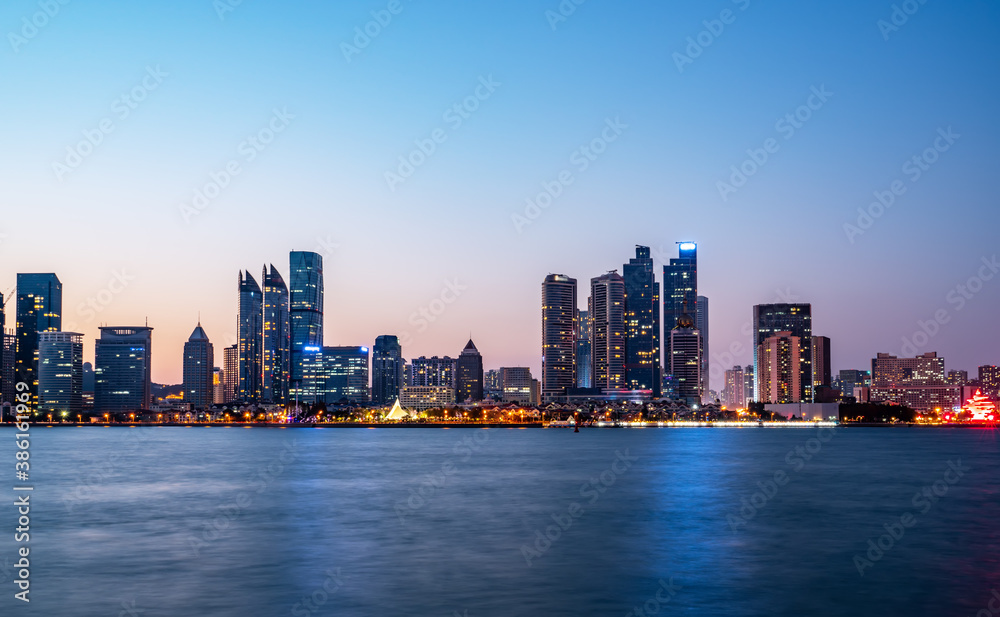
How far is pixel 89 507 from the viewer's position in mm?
56781

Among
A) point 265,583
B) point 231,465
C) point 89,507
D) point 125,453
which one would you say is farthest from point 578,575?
point 125,453

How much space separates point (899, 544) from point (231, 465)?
7478 cm

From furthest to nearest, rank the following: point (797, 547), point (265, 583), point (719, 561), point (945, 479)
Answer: point (945, 479) < point (797, 547) < point (719, 561) < point (265, 583)

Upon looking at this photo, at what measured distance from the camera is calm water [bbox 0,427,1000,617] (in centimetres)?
2997

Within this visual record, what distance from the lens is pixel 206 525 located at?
158 feet

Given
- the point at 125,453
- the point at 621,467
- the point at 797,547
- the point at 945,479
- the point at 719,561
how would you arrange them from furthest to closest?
1. the point at 125,453
2. the point at 621,467
3. the point at 945,479
4. the point at 797,547
5. the point at 719,561

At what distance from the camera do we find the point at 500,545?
137 feet

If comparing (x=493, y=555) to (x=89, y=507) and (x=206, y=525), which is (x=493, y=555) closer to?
(x=206, y=525)

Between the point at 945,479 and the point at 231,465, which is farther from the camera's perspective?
the point at 231,465

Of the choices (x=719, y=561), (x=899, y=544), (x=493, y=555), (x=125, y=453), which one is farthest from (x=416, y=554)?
(x=125, y=453)

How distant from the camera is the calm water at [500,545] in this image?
29969 millimetres

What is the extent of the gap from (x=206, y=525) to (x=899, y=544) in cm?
3325

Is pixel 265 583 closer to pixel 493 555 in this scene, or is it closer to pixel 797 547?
pixel 493 555

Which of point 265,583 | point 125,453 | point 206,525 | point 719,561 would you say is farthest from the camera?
point 125,453
